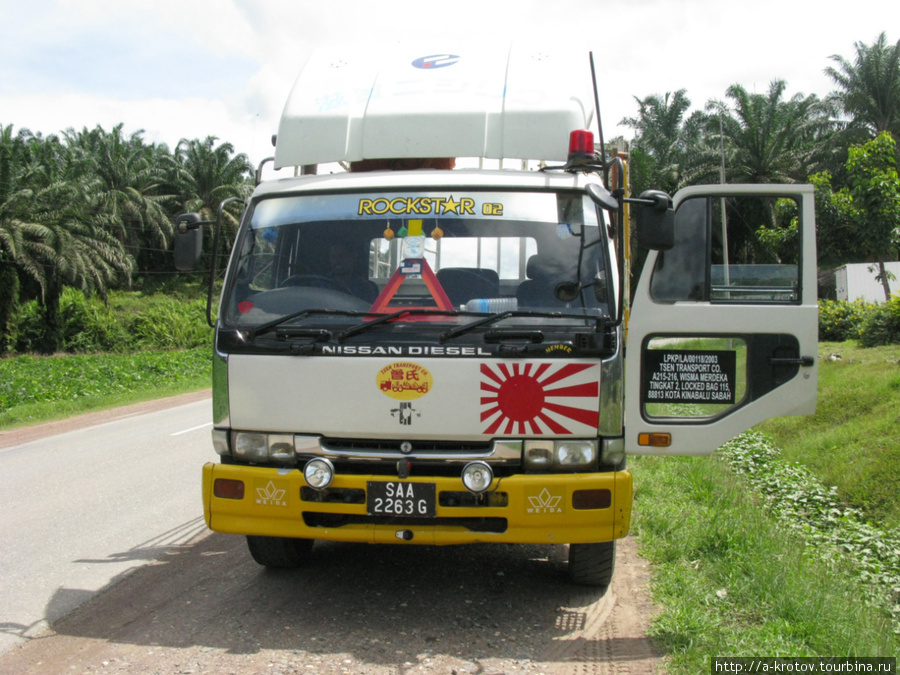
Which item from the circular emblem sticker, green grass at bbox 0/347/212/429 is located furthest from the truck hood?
green grass at bbox 0/347/212/429

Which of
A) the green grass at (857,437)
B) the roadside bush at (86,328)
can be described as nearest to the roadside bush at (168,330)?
the roadside bush at (86,328)

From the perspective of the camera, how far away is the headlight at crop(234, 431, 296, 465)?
436 centimetres

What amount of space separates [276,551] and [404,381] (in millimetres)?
1570

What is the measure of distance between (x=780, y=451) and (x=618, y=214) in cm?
669

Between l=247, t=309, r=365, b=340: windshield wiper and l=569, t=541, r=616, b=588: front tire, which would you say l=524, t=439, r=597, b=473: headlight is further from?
l=247, t=309, r=365, b=340: windshield wiper

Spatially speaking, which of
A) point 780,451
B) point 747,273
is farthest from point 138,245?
point 747,273

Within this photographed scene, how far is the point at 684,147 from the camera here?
161 ft


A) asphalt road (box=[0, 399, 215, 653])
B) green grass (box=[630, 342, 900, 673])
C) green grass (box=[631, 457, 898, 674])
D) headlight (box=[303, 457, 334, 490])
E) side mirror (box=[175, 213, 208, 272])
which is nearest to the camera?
green grass (box=[631, 457, 898, 674])

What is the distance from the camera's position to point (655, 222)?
429 cm

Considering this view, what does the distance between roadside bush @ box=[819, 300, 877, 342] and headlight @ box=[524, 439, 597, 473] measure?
18275mm

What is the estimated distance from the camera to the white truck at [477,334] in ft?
13.6

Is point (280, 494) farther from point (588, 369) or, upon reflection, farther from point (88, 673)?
point (588, 369)

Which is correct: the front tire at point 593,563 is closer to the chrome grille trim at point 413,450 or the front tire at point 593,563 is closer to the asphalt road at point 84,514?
the chrome grille trim at point 413,450

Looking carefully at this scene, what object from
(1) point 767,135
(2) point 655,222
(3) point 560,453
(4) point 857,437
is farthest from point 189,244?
(1) point 767,135
